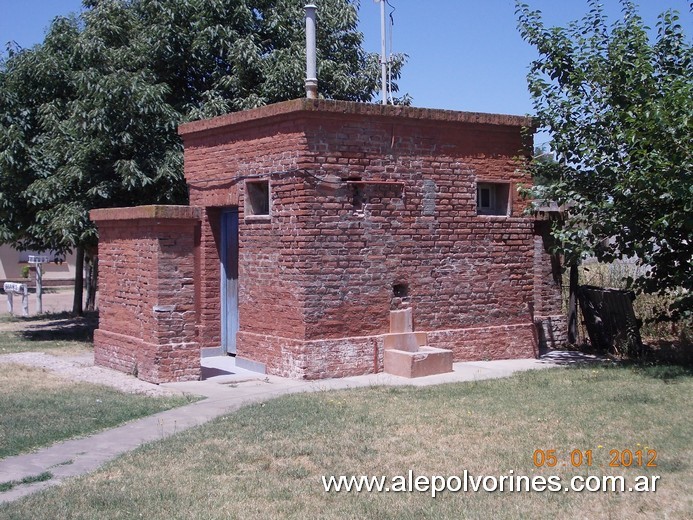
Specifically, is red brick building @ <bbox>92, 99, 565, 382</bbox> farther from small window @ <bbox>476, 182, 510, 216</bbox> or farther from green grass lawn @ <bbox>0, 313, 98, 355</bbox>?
green grass lawn @ <bbox>0, 313, 98, 355</bbox>

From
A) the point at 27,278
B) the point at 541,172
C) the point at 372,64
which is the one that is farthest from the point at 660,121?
the point at 27,278

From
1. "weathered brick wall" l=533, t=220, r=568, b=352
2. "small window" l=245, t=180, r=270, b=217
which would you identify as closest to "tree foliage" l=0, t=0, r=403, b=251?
"small window" l=245, t=180, r=270, b=217

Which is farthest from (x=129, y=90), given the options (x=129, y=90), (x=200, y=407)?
(x=200, y=407)

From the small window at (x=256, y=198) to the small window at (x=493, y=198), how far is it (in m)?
3.41

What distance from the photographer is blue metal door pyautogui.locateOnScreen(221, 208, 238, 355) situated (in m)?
13.5

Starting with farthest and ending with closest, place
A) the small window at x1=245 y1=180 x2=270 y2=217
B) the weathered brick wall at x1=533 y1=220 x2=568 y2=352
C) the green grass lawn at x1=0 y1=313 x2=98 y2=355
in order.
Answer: the green grass lawn at x1=0 y1=313 x2=98 y2=355
the weathered brick wall at x1=533 y1=220 x2=568 y2=352
the small window at x1=245 y1=180 x2=270 y2=217

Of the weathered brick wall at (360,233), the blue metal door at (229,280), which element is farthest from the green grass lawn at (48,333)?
the weathered brick wall at (360,233)

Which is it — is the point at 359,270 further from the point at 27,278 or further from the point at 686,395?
the point at 27,278

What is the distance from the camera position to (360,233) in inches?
468

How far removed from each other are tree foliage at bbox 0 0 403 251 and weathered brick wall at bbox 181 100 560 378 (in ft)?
6.21

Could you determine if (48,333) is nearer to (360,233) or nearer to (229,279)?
(229,279)

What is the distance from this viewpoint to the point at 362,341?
1184 centimetres

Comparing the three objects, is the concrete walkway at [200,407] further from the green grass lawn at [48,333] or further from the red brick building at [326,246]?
the green grass lawn at [48,333]
